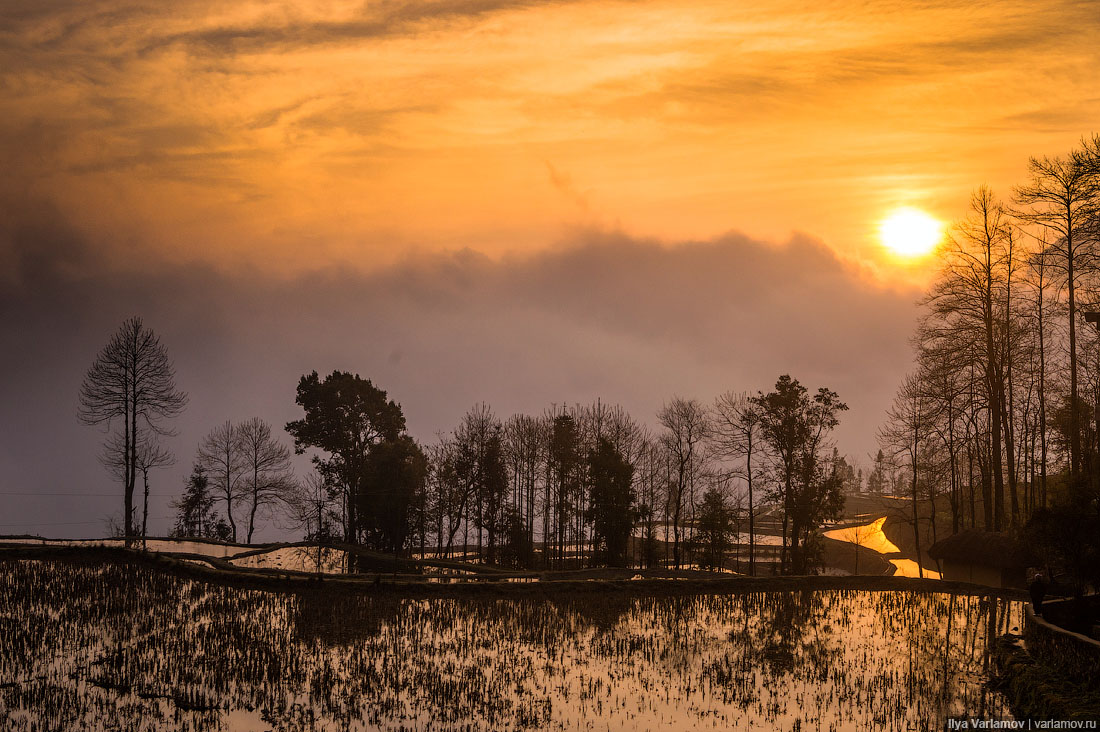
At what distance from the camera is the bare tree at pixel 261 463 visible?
7775cm

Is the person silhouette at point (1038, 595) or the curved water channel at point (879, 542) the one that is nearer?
the person silhouette at point (1038, 595)

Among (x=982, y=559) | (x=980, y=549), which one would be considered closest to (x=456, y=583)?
(x=982, y=559)

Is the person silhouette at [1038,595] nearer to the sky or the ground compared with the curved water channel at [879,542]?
nearer to the sky

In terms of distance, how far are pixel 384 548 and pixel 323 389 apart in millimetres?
15920

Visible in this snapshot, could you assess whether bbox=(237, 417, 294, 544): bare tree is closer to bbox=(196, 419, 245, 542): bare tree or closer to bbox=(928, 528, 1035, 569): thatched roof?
bbox=(196, 419, 245, 542): bare tree

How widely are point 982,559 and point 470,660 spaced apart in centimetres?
3117

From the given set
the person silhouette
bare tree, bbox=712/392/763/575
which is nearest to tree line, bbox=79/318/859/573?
bare tree, bbox=712/392/763/575

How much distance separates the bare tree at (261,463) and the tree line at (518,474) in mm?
303

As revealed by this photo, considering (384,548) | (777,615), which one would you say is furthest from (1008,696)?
(384,548)

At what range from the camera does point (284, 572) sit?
3900 cm

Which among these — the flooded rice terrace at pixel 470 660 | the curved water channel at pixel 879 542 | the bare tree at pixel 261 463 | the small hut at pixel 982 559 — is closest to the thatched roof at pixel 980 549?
the small hut at pixel 982 559

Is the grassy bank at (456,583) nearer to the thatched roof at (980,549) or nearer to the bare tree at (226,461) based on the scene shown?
the thatched roof at (980,549)

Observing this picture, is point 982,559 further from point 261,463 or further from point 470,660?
point 261,463

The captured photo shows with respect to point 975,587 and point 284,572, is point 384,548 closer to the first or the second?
point 284,572
